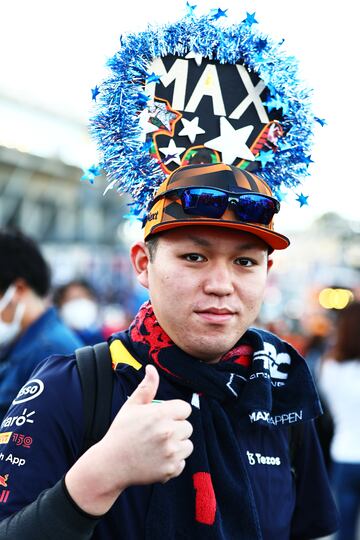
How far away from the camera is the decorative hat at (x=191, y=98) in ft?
6.70

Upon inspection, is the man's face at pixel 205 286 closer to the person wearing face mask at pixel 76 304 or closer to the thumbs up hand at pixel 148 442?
the thumbs up hand at pixel 148 442

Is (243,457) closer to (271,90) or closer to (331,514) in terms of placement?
(331,514)

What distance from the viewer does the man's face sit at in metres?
1.79

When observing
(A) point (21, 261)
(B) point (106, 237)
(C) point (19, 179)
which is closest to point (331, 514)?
(A) point (21, 261)

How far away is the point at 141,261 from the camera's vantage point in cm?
205

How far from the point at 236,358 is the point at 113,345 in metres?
0.40

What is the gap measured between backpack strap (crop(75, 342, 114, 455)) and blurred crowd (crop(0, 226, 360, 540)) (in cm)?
134

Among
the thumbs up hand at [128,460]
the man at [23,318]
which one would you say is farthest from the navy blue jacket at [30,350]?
the thumbs up hand at [128,460]

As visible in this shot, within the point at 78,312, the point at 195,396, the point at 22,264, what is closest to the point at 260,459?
the point at 195,396

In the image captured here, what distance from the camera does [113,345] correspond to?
1967 mm

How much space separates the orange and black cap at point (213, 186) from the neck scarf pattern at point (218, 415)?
329mm

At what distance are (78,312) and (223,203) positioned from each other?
5432 mm

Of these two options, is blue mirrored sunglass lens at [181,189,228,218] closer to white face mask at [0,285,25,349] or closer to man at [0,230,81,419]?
man at [0,230,81,419]

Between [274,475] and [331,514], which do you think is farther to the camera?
[331,514]
